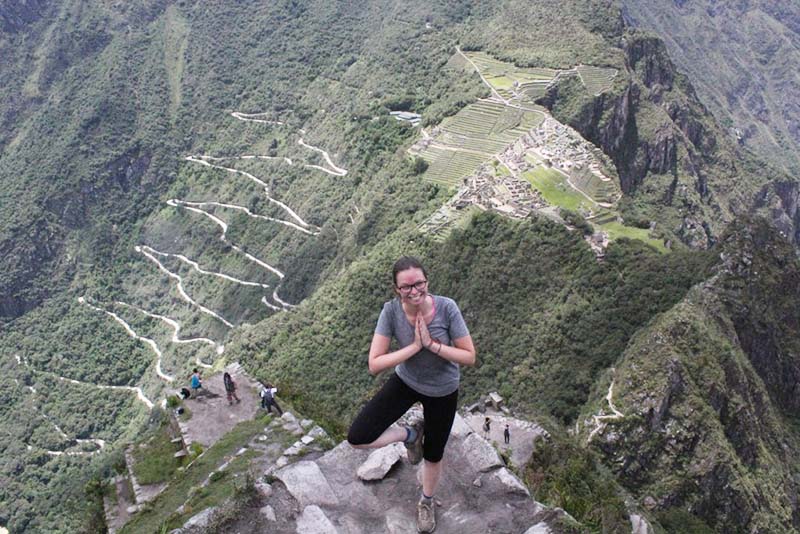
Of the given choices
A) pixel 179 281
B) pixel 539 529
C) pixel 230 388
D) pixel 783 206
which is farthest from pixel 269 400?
pixel 783 206

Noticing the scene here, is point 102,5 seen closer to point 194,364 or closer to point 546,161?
point 194,364

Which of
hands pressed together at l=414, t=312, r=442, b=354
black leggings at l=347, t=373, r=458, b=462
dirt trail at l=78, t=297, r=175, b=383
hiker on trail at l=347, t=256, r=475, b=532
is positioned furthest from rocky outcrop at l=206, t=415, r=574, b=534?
dirt trail at l=78, t=297, r=175, b=383

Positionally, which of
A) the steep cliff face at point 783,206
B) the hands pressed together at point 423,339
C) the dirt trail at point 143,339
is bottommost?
the steep cliff face at point 783,206

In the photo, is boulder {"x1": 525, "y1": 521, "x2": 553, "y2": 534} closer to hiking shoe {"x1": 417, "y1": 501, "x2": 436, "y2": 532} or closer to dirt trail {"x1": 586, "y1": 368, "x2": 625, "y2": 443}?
hiking shoe {"x1": 417, "y1": 501, "x2": 436, "y2": 532}

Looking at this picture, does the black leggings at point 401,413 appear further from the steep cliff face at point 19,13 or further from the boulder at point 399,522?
the steep cliff face at point 19,13

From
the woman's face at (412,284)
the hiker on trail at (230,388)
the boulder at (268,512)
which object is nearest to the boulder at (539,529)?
the boulder at (268,512)

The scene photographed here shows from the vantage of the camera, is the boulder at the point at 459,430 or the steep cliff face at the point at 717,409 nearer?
the boulder at the point at 459,430
